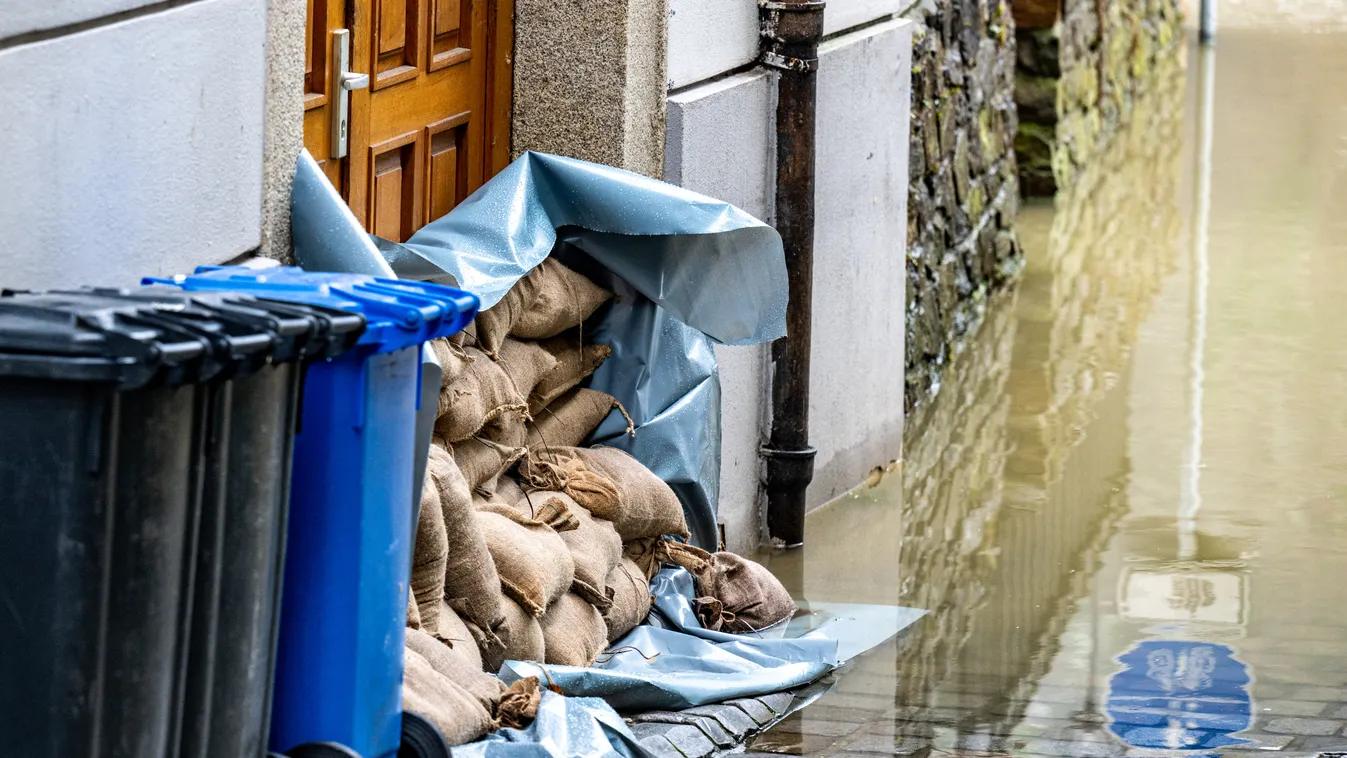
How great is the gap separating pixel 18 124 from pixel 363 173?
1836mm

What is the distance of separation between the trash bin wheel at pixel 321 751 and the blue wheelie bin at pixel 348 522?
3 cm

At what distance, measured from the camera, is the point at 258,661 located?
3.14 meters

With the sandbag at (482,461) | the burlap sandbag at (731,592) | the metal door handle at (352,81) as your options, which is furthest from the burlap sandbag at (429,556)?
the burlap sandbag at (731,592)

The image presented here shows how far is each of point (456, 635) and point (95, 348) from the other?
5.96ft

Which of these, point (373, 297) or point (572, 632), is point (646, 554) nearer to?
point (572, 632)

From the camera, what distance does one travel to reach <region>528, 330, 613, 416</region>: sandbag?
534 centimetres

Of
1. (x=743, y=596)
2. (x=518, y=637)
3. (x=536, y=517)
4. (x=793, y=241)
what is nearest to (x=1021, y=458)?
(x=793, y=241)

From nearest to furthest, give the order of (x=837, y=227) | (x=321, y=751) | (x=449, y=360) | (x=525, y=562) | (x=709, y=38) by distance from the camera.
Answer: (x=321, y=751) → (x=449, y=360) → (x=525, y=562) → (x=709, y=38) → (x=837, y=227)

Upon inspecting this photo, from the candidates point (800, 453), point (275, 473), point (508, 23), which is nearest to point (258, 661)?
point (275, 473)

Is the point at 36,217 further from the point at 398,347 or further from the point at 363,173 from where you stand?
the point at 363,173

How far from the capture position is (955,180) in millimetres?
10438

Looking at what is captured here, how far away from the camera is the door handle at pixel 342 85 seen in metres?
4.88

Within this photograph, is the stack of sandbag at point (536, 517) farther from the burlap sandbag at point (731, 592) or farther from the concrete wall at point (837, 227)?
the concrete wall at point (837, 227)

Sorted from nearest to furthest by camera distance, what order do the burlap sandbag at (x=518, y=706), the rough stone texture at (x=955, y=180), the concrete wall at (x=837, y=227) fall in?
the burlap sandbag at (x=518, y=706)
the concrete wall at (x=837, y=227)
the rough stone texture at (x=955, y=180)
